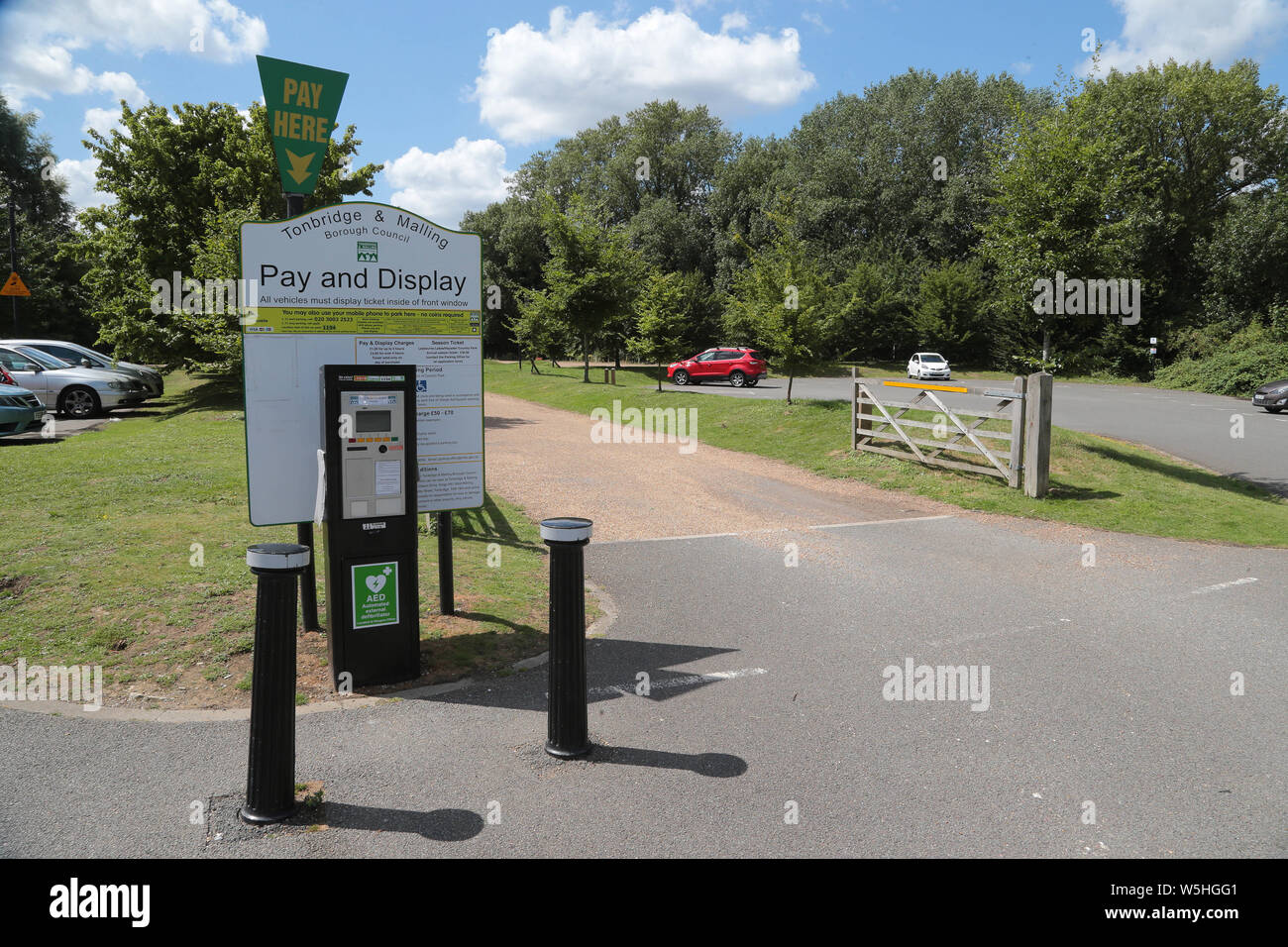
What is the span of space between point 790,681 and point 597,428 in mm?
15893

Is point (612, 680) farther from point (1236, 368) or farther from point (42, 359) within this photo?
point (1236, 368)

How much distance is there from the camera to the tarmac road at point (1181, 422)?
55.3ft

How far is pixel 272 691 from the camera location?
3863mm

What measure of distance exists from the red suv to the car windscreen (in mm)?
20572

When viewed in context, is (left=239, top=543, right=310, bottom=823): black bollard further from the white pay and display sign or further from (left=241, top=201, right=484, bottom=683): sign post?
the white pay and display sign

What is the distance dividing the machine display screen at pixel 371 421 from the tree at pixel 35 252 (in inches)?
1562

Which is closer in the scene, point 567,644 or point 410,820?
point 410,820

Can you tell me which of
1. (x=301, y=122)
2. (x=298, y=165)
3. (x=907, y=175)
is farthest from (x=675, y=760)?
(x=907, y=175)

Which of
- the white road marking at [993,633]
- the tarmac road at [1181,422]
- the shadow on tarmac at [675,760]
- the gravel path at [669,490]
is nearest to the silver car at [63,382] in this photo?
the gravel path at [669,490]

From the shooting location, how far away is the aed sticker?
535 centimetres

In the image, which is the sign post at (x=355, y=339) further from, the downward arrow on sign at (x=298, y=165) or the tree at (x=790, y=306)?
the tree at (x=790, y=306)

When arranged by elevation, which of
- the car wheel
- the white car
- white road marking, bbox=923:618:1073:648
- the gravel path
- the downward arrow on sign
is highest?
the downward arrow on sign

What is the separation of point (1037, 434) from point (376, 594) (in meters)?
9.93

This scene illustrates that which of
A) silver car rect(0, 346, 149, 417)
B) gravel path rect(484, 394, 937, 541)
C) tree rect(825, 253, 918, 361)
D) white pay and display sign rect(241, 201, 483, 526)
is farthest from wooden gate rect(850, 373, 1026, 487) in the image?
tree rect(825, 253, 918, 361)
